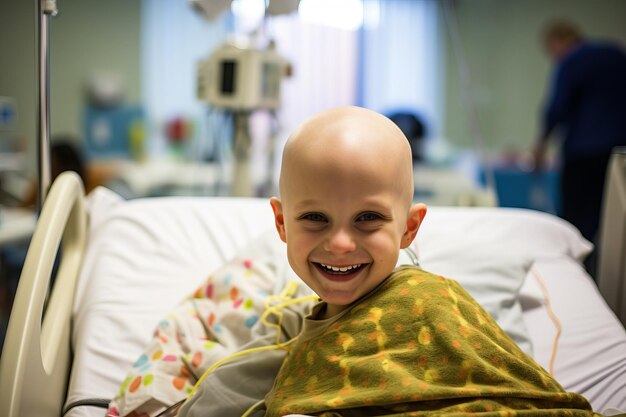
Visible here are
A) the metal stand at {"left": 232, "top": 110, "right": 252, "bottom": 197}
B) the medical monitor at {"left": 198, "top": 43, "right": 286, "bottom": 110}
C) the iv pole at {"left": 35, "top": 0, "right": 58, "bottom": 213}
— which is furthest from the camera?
the metal stand at {"left": 232, "top": 110, "right": 252, "bottom": 197}

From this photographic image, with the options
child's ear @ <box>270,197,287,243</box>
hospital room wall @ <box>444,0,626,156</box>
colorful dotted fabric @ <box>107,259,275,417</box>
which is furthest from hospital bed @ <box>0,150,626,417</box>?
hospital room wall @ <box>444,0,626,156</box>

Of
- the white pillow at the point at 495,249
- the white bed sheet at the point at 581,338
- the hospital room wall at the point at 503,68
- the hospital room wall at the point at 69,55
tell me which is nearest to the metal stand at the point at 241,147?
the white pillow at the point at 495,249

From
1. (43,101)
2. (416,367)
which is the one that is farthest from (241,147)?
(416,367)

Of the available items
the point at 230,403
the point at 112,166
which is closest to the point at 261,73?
the point at 230,403

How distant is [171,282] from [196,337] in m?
0.29

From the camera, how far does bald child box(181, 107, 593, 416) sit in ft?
2.94

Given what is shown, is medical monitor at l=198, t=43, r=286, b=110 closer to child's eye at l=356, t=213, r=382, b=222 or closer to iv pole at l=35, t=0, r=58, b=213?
iv pole at l=35, t=0, r=58, b=213

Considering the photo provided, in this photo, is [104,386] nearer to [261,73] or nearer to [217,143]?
[261,73]

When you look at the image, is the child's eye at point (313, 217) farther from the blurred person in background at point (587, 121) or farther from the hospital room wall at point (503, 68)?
the hospital room wall at point (503, 68)

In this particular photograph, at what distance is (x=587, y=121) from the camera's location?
3.79 meters

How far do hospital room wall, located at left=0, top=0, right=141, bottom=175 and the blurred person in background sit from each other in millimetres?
3960

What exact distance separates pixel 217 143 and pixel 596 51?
6.96 feet

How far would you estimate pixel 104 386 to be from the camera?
132 centimetres

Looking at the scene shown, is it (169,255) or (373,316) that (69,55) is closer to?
(169,255)
